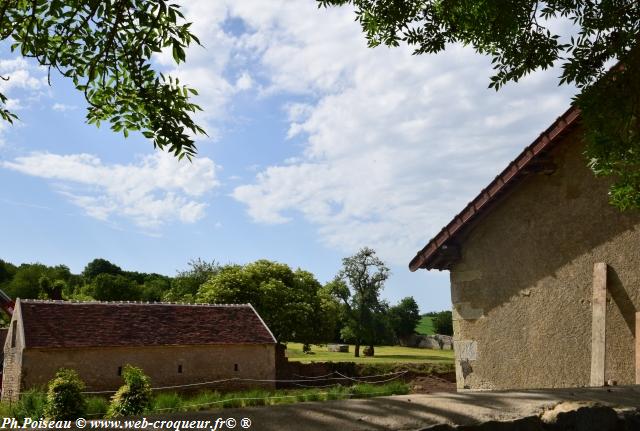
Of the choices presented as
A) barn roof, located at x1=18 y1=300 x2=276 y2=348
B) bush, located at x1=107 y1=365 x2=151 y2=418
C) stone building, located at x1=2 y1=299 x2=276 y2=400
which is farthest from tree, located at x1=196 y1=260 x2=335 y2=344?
bush, located at x1=107 y1=365 x2=151 y2=418

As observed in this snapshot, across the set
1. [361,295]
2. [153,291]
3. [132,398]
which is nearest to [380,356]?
[361,295]

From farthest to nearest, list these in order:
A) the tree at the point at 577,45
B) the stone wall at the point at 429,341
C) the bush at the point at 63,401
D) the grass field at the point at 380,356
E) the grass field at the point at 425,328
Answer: the grass field at the point at 425,328
the stone wall at the point at 429,341
the grass field at the point at 380,356
the bush at the point at 63,401
the tree at the point at 577,45

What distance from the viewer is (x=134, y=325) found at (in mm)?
27922

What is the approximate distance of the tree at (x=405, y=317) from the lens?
225 feet

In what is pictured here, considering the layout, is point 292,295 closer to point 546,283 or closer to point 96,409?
point 96,409

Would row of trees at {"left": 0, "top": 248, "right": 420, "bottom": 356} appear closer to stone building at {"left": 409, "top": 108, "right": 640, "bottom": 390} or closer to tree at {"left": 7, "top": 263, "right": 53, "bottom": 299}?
tree at {"left": 7, "top": 263, "right": 53, "bottom": 299}

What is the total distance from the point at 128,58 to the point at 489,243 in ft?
21.0

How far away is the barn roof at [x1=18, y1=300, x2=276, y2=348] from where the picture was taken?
2534 cm

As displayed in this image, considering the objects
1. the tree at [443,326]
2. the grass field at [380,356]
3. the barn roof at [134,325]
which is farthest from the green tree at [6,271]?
the barn roof at [134,325]

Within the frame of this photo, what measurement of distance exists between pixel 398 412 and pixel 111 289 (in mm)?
77881

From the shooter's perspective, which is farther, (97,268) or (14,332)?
(97,268)

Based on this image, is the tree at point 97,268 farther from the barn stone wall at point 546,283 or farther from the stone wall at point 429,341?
the barn stone wall at point 546,283

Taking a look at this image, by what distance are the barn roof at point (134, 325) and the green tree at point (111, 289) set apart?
47204mm

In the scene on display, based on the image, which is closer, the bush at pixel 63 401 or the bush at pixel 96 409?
the bush at pixel 63 401
